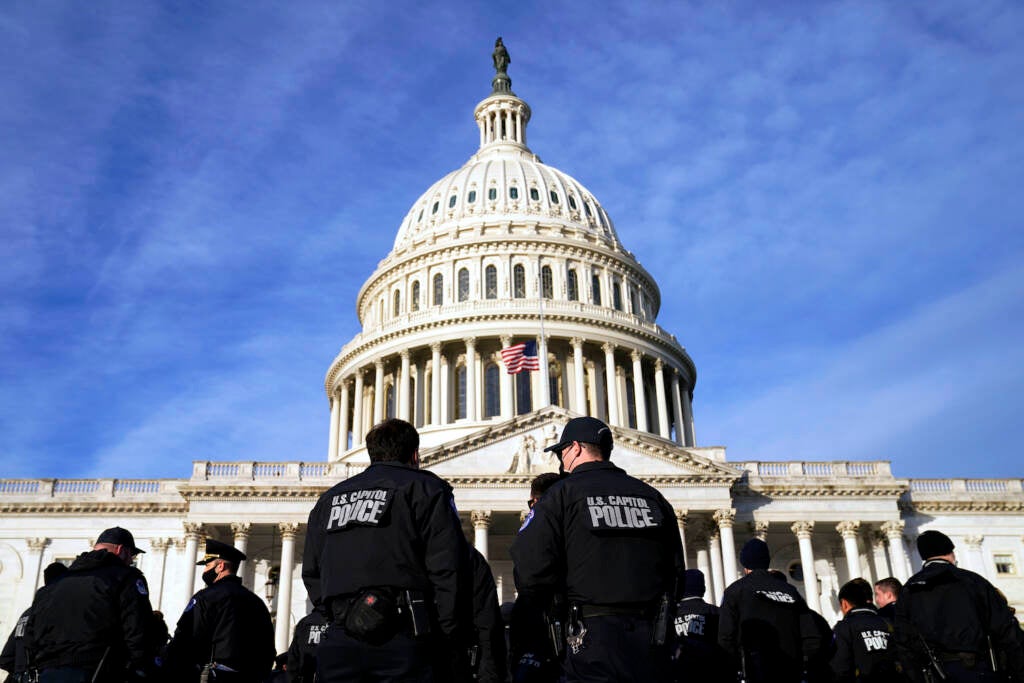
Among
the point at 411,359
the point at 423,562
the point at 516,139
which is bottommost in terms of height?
the point at 423,562

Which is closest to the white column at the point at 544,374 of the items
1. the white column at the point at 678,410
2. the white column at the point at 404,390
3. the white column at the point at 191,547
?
the white column at the point at 404,390

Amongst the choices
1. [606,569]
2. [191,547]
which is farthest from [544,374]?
[606,569]

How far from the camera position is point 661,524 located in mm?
6543

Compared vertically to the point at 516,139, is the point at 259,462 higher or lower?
lower

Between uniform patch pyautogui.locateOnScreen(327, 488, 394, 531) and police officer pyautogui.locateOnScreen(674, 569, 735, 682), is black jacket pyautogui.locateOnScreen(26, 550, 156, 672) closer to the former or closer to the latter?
uniform patch pyautogui.locateOnScreen(327, 488, 394, 531)

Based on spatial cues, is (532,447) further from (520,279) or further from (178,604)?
(520,279)

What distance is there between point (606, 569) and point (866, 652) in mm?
6161

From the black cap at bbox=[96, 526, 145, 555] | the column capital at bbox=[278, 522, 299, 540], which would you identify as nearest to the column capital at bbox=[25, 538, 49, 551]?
the column capital at bbox=[278, 522, 299, 540]

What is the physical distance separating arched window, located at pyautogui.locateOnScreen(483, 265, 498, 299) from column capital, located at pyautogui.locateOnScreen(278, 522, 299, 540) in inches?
976

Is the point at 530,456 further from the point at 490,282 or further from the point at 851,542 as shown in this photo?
the point at 490,282

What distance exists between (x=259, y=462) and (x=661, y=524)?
41.3 metres

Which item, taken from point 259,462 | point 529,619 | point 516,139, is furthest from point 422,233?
point 529,619

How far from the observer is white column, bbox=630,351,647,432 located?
195 feet

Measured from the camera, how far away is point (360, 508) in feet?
20.3
